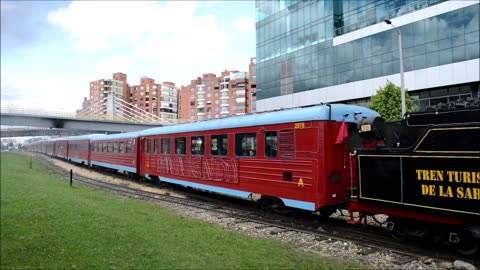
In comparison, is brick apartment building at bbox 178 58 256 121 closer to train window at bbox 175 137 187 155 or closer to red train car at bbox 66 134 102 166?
red train car at bbox 66 134 102 166

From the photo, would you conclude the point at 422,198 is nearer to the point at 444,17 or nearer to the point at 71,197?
the point at 71,197

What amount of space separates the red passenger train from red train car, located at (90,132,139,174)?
22.1ft

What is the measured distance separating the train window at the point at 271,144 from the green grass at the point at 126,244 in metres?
2.56

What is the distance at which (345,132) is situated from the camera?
9008 mm

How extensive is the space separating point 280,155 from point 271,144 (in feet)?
1.62

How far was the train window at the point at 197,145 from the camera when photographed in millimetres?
13699

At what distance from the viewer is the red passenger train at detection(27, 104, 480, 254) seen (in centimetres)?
638

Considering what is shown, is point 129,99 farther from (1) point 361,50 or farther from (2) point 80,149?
(1) point 361,50

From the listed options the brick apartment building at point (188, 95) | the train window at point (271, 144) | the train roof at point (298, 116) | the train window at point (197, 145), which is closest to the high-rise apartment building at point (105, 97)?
the brick apartment building at point (188, 95)

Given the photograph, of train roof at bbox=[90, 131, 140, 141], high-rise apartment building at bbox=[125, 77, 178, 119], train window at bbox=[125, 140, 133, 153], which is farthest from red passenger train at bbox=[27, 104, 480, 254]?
high-rise apartment building at bbox=[125, 77, 178, 119]

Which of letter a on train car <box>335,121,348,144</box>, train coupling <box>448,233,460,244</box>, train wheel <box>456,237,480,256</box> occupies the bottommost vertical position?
train wheel <box>456,237,480,256</box>

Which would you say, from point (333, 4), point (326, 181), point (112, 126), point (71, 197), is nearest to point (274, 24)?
point (333, 4)

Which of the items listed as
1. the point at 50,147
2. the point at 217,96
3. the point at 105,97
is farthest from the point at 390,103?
the point at 217,96

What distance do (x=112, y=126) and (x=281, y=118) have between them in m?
45.4
